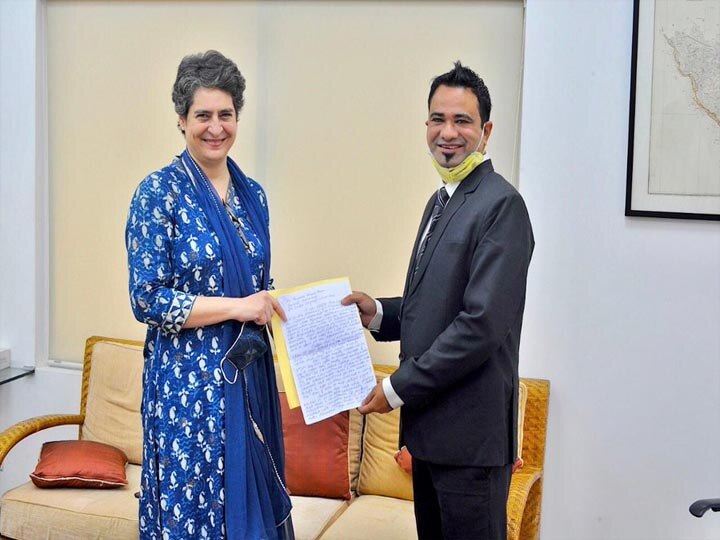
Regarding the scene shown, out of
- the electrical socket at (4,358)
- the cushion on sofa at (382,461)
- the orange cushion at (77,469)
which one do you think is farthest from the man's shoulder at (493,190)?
the electrical socket at (4,358)

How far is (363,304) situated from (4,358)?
2.09 m

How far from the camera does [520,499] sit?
9.15 ft

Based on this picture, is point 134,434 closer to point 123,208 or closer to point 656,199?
point 123,208

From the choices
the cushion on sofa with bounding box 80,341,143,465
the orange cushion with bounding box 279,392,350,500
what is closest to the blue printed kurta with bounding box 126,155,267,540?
the orange cushion with bounding box 279,392,350,500

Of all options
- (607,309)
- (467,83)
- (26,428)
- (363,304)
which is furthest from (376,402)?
(26,428)

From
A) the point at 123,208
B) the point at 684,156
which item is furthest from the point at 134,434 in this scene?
the point at 684,156

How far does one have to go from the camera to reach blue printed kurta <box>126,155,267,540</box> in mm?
2057

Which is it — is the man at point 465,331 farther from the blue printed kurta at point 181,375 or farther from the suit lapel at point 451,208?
the blue printed kurta at point 181,375

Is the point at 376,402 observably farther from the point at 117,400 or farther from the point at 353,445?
the point at 117,400

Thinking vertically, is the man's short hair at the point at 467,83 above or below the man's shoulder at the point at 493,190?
above

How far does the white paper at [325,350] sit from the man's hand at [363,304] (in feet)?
0.05

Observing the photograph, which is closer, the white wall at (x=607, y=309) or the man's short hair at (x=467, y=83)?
the man's short hair at (x=467, y=83)

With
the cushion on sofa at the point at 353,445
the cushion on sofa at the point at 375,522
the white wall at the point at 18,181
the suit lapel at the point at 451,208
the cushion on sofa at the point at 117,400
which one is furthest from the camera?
the white wall at the point at 18,181

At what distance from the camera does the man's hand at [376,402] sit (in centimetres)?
219
